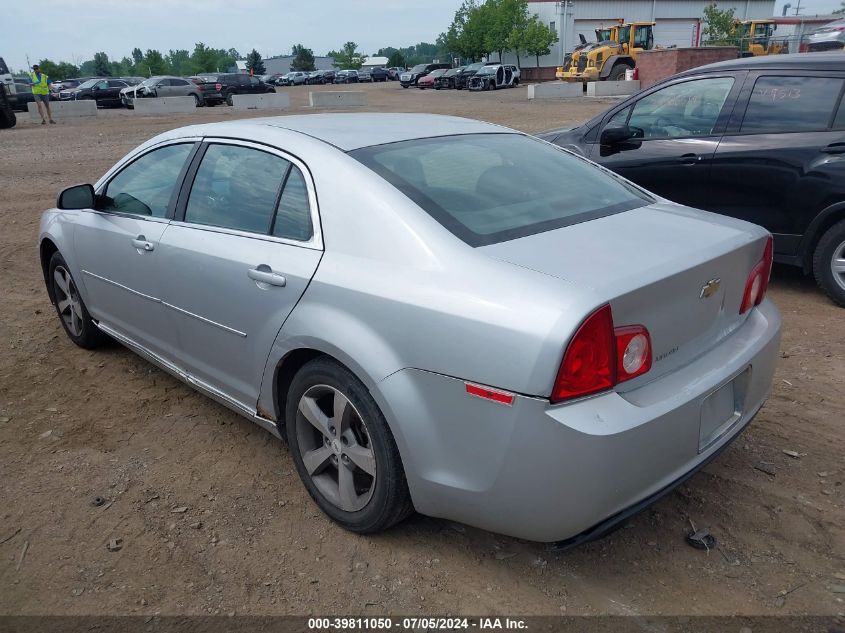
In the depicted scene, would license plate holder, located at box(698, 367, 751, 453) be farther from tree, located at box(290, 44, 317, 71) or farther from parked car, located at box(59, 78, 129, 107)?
tree, located at box(290, 44, 317, 71)

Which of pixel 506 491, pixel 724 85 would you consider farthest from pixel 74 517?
pixel 724 85

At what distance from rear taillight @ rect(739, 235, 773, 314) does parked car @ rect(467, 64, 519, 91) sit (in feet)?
138

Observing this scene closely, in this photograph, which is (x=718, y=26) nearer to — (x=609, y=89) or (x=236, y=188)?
(x=609, y=89)

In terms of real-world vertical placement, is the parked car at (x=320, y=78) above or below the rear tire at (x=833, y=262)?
below

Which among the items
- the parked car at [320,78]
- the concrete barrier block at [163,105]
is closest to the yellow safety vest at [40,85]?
the concrete barrier block at [163,105]

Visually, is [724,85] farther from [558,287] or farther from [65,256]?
[65,256]

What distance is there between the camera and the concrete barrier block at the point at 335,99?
29688mm

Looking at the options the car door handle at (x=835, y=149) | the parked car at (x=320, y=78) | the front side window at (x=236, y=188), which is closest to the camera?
the front side window at (x=236, y=188)

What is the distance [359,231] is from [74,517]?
179 centimetres

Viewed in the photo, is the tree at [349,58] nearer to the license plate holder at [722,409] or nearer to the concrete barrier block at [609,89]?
the concrete barrier block at [609,89]

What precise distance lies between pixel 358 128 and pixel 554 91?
31.0 meters

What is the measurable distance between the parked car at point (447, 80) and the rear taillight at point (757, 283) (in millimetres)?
45799

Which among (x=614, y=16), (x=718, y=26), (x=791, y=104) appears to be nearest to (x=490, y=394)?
(x=791, y=104)

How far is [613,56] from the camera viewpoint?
34250 millimetres
